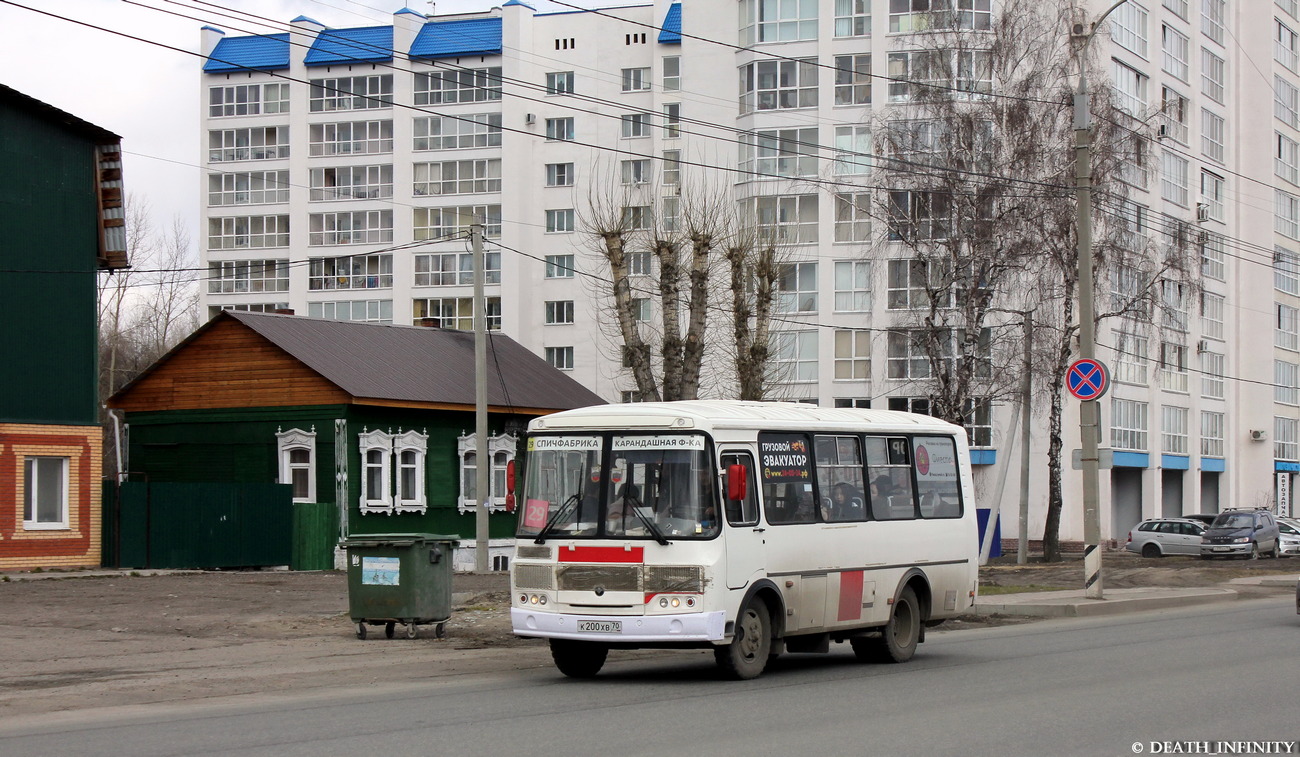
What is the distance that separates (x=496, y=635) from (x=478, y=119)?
200 ft

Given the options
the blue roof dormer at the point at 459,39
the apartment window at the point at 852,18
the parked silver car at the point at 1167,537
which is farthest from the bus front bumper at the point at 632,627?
the blue roof dormer at the point at 459,39

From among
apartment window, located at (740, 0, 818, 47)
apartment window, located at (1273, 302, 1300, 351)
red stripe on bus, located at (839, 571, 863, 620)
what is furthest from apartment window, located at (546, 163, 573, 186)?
red stripe on bus, located at (839, 571, 863, 620)

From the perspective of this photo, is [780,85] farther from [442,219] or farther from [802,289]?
[442,219]

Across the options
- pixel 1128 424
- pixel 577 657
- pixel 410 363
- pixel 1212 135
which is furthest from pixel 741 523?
pixel 1212 135

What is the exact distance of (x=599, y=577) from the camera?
14.0 meters

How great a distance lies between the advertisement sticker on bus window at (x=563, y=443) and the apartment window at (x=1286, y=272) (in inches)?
2576

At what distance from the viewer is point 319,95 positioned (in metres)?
79.6

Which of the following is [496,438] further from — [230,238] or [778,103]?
[230,238]

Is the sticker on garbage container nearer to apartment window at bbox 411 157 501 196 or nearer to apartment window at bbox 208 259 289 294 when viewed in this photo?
apartment window at bbox 411 157 501 196

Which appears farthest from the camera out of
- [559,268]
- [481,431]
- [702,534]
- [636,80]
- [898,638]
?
[559,268]

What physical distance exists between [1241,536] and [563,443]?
37440mm

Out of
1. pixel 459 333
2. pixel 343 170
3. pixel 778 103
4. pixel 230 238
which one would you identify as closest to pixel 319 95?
pixel 343 170

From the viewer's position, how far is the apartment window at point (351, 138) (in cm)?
7931

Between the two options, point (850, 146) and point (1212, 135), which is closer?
point (850, 146)
